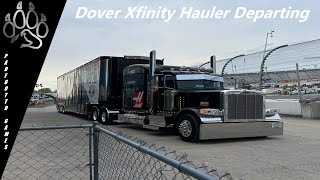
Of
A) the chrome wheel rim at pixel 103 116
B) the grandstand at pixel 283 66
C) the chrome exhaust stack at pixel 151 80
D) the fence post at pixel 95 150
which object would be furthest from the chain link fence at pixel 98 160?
the grandstand at pixel 283 66

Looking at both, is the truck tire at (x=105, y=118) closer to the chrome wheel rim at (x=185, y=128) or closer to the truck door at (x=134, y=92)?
the truck door at (x=134, y=92)

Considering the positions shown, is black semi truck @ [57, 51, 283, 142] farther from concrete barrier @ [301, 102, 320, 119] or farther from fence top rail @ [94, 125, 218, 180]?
concrete barrier @ [301, 102, 320, 119]

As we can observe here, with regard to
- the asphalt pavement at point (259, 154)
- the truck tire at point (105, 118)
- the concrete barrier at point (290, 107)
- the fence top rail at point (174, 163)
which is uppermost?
the fence top rail at point (174, 163)

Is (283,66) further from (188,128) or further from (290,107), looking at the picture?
(188,128)

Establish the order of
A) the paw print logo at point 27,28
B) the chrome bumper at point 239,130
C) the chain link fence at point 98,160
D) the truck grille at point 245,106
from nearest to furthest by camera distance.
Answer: the chain link fence at point 98,160 → the paw print logo at point 27,28 → the chrome bumper at point 239,130 → the truck grille at point 245,106

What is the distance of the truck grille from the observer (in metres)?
11.5

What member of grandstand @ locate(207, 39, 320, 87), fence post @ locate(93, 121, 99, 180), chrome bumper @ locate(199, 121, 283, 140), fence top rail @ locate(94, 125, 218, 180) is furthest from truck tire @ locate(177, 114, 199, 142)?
grandstand @ locate(207, 39, 320, 87)

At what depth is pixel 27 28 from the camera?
3.12m

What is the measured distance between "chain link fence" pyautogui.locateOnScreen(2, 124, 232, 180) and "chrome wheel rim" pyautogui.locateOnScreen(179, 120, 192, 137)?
Answer: 2772 millimetres

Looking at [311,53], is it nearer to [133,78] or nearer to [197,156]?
[133,78]

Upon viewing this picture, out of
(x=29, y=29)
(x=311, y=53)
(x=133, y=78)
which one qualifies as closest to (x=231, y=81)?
(x=133, y=78)

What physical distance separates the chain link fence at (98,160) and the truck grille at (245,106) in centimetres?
365

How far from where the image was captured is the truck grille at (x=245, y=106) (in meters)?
11.5

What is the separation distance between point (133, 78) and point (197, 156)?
719 centimetres
